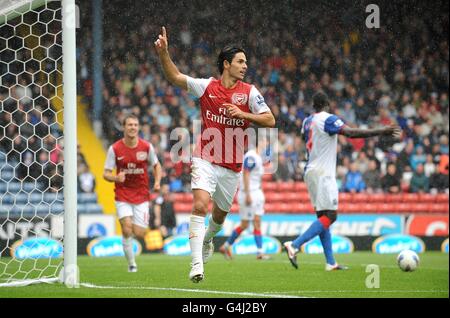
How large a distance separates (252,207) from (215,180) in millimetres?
6638

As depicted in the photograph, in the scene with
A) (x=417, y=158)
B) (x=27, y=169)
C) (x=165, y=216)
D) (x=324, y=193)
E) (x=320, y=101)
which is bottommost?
(x=165, y=216)

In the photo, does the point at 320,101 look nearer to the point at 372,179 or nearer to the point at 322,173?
the point at 322,173

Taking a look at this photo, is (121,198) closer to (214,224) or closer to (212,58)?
(214,224)

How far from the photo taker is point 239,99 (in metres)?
8.80

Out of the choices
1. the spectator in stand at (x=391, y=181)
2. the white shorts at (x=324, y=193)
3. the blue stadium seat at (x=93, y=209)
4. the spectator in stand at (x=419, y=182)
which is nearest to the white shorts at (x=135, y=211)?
Result: the white shorts at (x=324, y=193)

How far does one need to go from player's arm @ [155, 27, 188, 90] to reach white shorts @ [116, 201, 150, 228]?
11.0ft

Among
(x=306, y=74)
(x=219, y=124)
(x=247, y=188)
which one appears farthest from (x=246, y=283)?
(x=306, y=74)

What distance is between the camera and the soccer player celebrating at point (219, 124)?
8492 millimetres

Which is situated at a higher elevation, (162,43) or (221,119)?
(162,43)

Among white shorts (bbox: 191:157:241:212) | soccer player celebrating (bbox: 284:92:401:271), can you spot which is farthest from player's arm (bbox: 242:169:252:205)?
→ white shorts (bbox: 191:157:241:212)

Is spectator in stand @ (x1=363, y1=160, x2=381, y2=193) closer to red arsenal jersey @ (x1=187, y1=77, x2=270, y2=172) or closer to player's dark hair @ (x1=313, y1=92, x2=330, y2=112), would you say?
player's dark hair @ (x1=313, y1=92, x2=330, y2=112)
